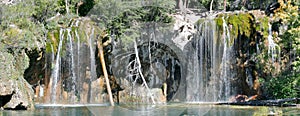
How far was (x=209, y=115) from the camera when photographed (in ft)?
49.2

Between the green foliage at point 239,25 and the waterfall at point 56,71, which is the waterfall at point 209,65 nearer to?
the green foliage at point 239,25

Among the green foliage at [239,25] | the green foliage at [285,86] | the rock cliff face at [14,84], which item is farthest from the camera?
the green foliage at [239,25]

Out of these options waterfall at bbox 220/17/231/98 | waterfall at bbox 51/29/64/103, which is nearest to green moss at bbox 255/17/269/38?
waterfall at bbox 220/17/231/98

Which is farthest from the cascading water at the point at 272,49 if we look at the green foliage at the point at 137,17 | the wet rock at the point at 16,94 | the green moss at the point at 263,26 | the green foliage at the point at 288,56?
the wet rock at the point at 16,94

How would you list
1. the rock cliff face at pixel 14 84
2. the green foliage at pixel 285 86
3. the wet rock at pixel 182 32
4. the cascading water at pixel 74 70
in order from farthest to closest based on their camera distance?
the wet rock at pixel 182 32, the cascading water at pixel 74 70, the green foliage at pixel 285 86, the rock cliff face at pixel 14 84

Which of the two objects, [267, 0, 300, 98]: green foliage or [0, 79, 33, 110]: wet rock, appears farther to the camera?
[267, 0, 300, 98]: green foliage

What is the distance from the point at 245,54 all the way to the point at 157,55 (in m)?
3.71

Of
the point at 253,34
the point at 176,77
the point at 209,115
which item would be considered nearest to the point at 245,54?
the point at 253,34

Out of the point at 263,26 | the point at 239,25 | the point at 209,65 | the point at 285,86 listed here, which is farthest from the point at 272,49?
the point at 209,65

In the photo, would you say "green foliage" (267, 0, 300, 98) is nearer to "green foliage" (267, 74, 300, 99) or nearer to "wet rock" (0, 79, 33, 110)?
"green foliage" (267, 74, 300, 99)

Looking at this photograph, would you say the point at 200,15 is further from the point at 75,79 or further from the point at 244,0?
the point at 75,79

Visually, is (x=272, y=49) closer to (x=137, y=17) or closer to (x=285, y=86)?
(x=285, y=86)

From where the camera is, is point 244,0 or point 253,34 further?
point 244,0

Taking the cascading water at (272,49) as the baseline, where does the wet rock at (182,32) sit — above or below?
above
